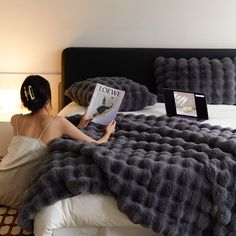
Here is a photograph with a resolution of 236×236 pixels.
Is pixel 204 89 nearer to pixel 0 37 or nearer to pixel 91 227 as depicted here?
pixel 91 227

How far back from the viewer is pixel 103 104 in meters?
2.12

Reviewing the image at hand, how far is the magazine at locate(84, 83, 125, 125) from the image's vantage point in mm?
2068

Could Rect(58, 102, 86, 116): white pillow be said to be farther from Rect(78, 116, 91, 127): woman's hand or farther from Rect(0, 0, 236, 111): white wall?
Rect(0, 0, 236, 111): white wall

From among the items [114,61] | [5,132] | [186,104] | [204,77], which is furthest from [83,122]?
[204,77]

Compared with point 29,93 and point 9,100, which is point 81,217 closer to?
point 29,93

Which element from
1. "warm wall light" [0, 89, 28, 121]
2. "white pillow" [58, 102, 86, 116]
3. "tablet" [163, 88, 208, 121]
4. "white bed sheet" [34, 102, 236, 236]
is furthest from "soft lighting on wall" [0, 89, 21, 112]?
"white bed sheet" [34, 102, 236, 236]

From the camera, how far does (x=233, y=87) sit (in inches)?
107

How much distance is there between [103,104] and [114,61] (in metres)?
0.94

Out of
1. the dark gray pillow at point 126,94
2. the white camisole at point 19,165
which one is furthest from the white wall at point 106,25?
the white camisole at point 19,165

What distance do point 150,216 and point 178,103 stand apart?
110 cm

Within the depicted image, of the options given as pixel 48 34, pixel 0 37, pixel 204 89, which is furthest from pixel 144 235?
pixel 0 37

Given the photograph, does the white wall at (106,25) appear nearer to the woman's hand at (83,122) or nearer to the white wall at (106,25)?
the white wall at (106,25)

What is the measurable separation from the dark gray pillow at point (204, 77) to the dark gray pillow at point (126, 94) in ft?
0.96

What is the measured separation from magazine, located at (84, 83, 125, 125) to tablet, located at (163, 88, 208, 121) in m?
0.40
